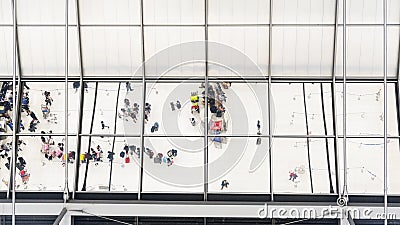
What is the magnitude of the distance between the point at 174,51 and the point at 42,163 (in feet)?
12.6

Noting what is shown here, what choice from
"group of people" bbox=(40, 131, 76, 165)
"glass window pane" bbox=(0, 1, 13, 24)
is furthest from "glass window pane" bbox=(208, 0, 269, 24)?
"glass window pane" bbox=(0, 1, 13, 24)

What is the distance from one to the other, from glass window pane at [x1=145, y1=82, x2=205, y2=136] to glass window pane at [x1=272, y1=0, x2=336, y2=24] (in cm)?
242

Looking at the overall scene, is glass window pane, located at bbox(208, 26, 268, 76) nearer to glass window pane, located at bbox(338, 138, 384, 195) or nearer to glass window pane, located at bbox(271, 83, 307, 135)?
glass window pane, located at bbox(271, 83, 307, 135)

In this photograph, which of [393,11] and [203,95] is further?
[203,95]

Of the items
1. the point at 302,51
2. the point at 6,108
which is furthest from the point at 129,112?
the point at 302,51

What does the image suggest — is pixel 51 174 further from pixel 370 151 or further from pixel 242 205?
pixel 370 151

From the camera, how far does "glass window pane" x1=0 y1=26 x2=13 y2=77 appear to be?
40.7 ft

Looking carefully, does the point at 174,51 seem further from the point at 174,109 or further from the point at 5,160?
the point at 5,160

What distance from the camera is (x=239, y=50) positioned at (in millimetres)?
12414

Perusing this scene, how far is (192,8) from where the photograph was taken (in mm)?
12188

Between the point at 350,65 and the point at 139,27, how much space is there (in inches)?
190

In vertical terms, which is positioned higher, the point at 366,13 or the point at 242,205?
the point at 366,13

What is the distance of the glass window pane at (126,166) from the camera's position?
11.8m

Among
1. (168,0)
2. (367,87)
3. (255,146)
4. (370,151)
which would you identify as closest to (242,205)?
(255,146)
